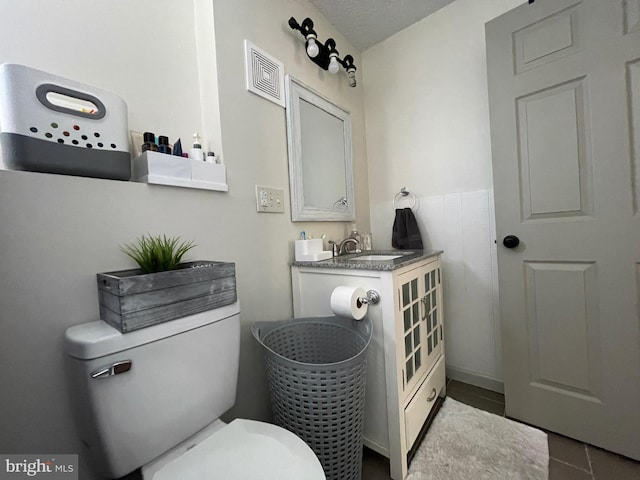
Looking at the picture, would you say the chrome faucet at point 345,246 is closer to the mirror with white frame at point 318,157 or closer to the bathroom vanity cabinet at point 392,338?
the mirror with white frame at point 318,157

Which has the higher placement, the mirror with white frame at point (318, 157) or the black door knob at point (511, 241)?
the mirror with white frame at point (318, 157)

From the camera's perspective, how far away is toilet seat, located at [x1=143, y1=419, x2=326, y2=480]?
1.87 ft

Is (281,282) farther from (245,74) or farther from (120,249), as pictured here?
(245,74)

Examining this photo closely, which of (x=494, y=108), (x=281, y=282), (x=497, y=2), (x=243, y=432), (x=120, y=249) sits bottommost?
(x=243, y=432)

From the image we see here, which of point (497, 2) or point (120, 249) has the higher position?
point (497, 2)

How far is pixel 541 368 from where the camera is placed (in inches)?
47.2

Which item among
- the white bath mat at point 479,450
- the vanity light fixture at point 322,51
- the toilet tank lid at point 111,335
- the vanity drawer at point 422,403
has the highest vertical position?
the vanity light fixture at point 322,51

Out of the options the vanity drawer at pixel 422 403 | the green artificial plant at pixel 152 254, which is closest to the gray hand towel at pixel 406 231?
the vanity drawer at pixel 422 403

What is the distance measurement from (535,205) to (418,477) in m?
1.28

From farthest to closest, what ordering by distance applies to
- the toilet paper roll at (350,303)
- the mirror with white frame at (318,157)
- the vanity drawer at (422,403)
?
the mirror with white frame at (318,157) → the vanity drawer at (422,403) → the toilet paper roll at (350,303)

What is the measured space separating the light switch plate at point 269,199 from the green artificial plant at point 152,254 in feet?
1.36

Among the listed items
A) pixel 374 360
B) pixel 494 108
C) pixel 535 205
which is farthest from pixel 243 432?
pixel 494 108

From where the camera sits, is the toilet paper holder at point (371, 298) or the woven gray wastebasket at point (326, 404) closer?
the woven gray wastebasket at point (326, 404)

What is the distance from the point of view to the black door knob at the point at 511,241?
121 centimetres
